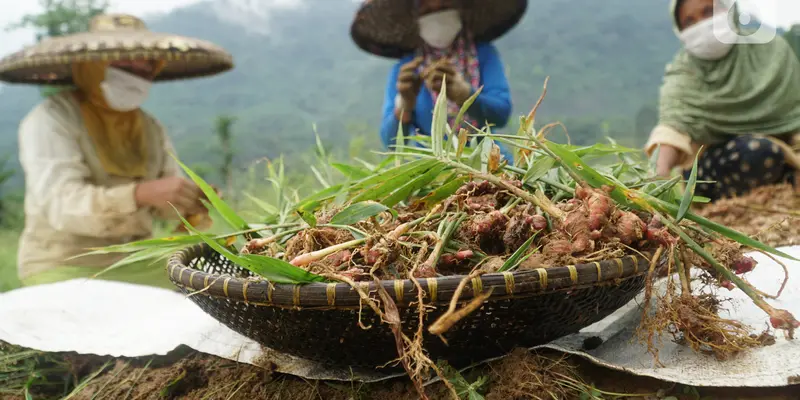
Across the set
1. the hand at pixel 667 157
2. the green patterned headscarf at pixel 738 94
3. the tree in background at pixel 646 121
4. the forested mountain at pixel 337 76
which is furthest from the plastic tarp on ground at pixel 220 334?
the tree in background at pixel 646 121

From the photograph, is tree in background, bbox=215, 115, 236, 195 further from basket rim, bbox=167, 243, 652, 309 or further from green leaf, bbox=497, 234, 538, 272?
green leaf, bbox=497, 234, 538, 272

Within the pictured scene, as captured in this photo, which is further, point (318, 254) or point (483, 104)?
point (483, 104)

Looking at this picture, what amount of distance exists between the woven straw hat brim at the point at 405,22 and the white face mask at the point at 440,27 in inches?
2.7

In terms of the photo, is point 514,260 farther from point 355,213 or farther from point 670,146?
point 670,146

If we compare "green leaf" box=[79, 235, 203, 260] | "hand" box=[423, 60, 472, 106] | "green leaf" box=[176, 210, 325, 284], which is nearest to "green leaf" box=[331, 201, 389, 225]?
"green leaf" box=[176, 210, 325, 284]

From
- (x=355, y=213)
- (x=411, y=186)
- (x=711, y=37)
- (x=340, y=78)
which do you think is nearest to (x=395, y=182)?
(x=411, y=186)

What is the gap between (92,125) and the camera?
197 centimetres

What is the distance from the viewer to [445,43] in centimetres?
199

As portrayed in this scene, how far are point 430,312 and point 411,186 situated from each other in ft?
0.86

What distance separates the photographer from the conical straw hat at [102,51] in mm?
1770

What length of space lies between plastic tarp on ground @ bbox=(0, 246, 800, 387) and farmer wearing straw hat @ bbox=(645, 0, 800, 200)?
958 mm

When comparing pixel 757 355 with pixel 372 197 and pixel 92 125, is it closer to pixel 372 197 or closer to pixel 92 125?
pixel 372 197

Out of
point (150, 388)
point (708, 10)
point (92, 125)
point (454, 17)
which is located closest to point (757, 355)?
point (150, 388)

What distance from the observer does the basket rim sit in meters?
0.59
